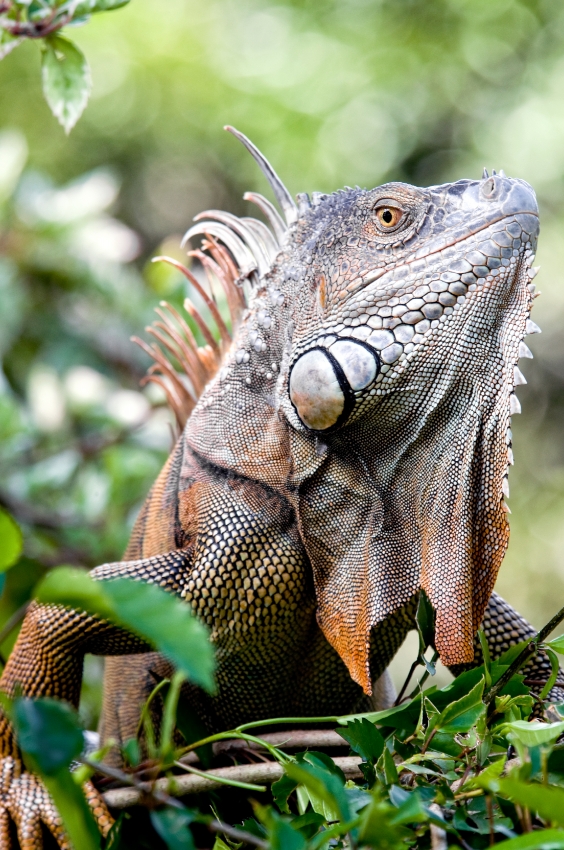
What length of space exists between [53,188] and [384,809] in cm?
517

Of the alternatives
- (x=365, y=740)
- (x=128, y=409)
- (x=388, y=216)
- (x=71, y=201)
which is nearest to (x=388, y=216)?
(x=388, y=216)

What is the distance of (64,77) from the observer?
8.22ft

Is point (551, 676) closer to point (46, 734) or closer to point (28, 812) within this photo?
point (46, 734)

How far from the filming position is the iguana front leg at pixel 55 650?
2.34m

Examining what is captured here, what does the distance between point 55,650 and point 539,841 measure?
5.04ft

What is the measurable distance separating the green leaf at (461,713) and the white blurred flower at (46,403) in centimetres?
337

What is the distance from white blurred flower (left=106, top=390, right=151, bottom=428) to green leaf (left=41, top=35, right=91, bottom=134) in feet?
7.60

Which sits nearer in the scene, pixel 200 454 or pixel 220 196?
pixel 200 454

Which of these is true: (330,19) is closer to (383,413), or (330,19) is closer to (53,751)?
(383,413)

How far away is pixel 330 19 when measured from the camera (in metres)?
12.6

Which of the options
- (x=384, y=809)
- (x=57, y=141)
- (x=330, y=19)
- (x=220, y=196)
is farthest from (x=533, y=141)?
(x=384, y=809)

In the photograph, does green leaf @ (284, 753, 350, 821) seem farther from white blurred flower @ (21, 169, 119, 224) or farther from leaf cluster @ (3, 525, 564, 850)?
white blurred flower @ (21, 169, 119, 224)

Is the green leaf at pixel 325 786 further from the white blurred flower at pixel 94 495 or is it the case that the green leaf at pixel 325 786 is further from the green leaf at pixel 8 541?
the white blurred flower at pixel 94 495

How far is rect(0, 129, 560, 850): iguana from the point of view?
7.48ft
